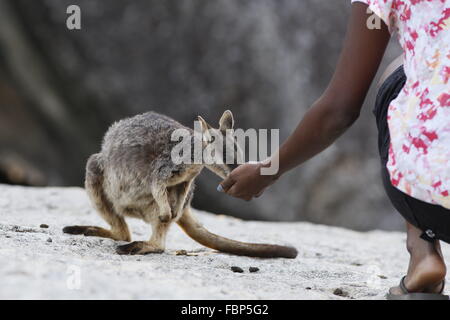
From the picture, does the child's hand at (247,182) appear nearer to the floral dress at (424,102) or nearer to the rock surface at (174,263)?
the rock surface at (174,263)

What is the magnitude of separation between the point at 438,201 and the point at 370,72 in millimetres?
391

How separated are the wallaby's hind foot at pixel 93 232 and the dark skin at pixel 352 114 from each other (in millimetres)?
1096

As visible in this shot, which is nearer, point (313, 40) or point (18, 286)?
point (18, 286)

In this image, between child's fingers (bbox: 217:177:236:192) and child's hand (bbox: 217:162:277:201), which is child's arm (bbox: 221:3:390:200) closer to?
child's hand (bbox: 217:162:277:201)

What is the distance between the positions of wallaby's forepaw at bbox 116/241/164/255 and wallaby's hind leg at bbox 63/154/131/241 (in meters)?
0.30

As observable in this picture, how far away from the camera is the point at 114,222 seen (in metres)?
2.87

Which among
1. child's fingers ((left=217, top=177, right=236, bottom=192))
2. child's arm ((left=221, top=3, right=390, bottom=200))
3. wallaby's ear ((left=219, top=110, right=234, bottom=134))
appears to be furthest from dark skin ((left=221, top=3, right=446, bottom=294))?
wallaby's ear ((left=219, top=110, right=234, bottom=134))

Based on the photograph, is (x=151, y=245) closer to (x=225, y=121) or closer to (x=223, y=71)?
(x=225, y=121)

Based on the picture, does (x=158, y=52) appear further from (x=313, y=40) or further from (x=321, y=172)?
(x=321, y=172)

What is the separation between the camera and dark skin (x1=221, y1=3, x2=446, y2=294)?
1.78 m

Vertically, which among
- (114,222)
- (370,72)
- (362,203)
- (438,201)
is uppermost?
(370,72)

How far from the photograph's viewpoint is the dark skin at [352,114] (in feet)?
5.85
